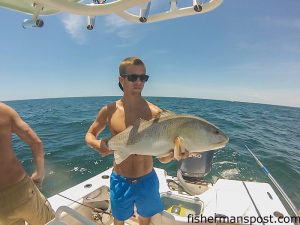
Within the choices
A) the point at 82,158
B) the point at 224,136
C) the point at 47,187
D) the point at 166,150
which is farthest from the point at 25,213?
the point at 82,158

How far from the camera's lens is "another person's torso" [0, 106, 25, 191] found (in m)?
2.79

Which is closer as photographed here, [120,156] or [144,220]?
[120,156]

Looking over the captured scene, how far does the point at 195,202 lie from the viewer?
454 cm

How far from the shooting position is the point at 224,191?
4582 mm

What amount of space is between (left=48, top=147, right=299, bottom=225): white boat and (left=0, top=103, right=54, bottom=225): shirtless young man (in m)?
0.49

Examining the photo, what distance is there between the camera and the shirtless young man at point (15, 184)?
2.83 m

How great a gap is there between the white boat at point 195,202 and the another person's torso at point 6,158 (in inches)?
34.8

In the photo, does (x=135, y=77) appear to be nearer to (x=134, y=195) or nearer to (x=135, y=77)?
(x=135, y=77)

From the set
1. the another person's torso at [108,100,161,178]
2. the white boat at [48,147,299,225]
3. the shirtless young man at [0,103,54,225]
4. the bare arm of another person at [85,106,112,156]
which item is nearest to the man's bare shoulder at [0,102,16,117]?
the shirtless young man at [0,103,54,225]

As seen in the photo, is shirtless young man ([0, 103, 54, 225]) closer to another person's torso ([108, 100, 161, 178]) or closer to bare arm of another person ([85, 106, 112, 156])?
bare arm of another person ([85, 106, 112, 156])

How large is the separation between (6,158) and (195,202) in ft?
10.5

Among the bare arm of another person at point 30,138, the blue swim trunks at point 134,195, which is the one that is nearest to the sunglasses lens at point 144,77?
the blue swim trunks at point 134,195

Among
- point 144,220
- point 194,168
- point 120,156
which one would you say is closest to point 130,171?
point 120,156

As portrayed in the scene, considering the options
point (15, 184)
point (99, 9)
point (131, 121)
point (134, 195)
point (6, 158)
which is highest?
point (99, 9)
